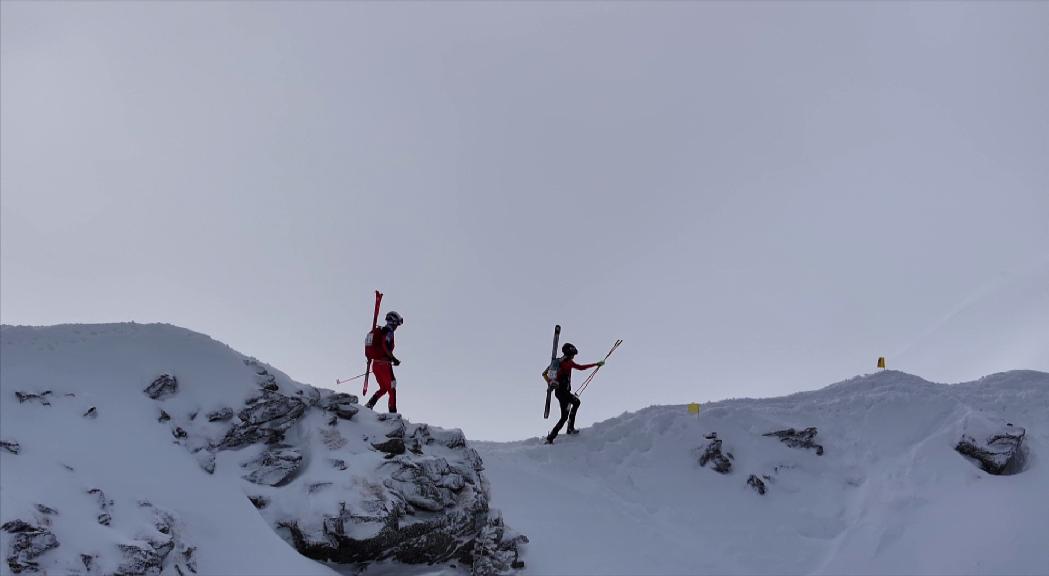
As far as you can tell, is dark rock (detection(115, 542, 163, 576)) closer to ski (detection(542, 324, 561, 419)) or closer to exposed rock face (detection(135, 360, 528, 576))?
exposed rock face (detection(135, 360, 528, 576))

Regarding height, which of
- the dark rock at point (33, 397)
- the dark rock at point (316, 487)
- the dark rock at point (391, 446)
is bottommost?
the dark rock at point (316, 487)

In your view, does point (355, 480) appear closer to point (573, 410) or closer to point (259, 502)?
point (259, 502)

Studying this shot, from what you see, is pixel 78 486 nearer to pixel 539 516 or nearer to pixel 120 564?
pixel 120 564

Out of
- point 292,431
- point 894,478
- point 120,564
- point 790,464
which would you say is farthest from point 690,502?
point 120,564

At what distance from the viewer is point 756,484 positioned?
21.5m

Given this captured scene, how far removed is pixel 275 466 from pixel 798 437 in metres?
14.3

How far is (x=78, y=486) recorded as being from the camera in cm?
1160

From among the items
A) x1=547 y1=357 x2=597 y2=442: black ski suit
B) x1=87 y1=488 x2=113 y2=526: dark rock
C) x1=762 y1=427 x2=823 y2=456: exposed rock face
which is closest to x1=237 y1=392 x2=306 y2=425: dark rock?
x1=87 y1=488 x2=113 y2=526: dark rock

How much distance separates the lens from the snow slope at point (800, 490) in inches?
712

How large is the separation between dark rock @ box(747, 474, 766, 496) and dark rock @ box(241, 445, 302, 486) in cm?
1187

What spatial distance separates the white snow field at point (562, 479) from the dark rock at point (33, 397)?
0.13 ft

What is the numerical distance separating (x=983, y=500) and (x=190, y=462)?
16.5m

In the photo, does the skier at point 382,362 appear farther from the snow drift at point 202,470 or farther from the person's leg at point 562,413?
the person's leg at point 562,413

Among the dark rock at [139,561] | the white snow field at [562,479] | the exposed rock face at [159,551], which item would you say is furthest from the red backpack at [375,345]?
the dark rock at [139,561]
